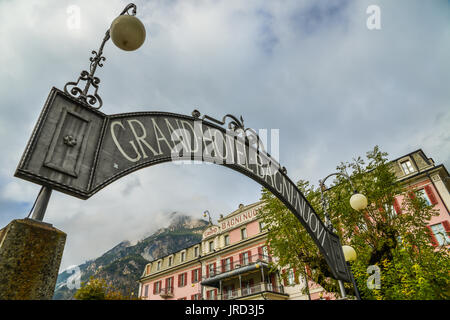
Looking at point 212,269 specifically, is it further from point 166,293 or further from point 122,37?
point 122,37

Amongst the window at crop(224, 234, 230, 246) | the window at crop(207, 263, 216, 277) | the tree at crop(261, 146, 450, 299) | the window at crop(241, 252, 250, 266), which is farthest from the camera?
the window at crop(224, 234, 230, 246)

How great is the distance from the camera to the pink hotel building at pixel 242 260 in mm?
22141

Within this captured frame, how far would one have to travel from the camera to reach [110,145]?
9.02 ft

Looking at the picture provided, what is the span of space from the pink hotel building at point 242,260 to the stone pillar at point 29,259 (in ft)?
69.2

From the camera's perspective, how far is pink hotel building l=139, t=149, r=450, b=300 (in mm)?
22141

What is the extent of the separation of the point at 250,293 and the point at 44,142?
26.4 metres

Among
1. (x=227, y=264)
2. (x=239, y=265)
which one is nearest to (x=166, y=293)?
(x=227, y=264)

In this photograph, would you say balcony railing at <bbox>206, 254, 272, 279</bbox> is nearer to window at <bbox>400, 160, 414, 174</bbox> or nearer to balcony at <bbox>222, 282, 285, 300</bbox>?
balcony at <bbox>222, 282, 285, 300</bbox>

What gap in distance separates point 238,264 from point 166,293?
1201cm

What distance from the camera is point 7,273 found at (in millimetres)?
1756

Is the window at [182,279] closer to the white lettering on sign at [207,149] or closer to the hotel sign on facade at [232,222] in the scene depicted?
the hotel sign on facade at [232,222]

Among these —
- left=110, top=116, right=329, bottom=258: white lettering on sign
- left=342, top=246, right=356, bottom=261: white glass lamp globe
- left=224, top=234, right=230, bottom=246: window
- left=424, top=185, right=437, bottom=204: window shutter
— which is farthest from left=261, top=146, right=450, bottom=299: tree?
left=224, top=234, right=230, bottom=246: window

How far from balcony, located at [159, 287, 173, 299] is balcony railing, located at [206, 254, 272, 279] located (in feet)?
21.6
